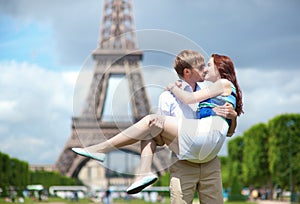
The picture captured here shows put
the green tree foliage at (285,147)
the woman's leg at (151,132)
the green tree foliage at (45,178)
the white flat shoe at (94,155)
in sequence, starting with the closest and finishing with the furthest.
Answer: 1. the woman's leg at (151,132)
2. the white flat shoe at (94,155)
3. the green tree foliage at (285,147)
4. the green tree foliage at (45,178)

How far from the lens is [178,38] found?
4.96 metres

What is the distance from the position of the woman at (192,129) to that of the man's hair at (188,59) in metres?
0.19

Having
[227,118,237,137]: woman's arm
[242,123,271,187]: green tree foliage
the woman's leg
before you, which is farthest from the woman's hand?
[242,123,271,187]: green tree foliage

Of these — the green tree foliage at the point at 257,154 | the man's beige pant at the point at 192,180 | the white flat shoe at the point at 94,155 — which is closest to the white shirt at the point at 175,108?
the man's beige pant at the point at 192,180

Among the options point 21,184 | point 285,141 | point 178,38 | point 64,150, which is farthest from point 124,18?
point 178,38

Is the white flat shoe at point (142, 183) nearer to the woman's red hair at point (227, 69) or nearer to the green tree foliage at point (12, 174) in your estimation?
the woman's red hair at point (227, 69)

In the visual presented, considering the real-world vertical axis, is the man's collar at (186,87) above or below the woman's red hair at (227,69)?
below

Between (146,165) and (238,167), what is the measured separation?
47.3m

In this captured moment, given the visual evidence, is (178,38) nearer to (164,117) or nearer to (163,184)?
(164,117)

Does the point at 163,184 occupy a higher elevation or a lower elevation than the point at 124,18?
lower

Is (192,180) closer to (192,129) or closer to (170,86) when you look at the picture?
(192,129)

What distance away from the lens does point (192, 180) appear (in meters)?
4.97

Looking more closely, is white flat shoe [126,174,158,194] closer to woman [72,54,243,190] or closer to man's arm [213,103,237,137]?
woman [72,54,243,190]

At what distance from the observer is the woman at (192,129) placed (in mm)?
4633
